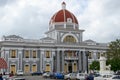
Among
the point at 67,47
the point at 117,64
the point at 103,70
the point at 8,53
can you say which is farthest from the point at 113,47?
the point at 8,53

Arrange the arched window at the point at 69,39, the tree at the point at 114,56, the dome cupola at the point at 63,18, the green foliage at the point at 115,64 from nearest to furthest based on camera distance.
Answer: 1. the green foliage at the point at 115,64
2. the tree at the point at 114,56
3. the arched window at the point at 69,39
4. the dome cupola at the point at 63,18

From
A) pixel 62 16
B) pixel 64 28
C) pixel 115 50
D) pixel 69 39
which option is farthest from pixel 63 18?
pixel 115 50

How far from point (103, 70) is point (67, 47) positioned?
85.7 ft

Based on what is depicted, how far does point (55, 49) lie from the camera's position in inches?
2990

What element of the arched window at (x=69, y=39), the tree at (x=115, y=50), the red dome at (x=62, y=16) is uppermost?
the red dome at (x=62, y=16)

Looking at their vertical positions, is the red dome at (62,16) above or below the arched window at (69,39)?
above

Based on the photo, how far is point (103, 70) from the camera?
51.0 metres

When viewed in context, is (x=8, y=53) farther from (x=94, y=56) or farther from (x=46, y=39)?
(x=94, y=56)

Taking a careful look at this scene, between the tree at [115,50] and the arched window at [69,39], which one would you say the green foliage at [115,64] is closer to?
the tree at [115,50]

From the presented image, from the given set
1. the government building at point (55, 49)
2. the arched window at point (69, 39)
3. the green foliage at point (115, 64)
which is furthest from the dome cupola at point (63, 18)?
the green foliage at point (115, 64)

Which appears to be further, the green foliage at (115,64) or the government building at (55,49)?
the government building at (55,49)

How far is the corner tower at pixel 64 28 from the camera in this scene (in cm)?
7756

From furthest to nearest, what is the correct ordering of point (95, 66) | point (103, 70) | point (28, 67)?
point (28, 67) → point (95, 66) → point (103, 70)

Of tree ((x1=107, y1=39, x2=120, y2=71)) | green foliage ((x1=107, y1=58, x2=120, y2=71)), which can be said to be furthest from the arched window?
green foliage ((x1=107, y1=58, x2=120, y2=71))
